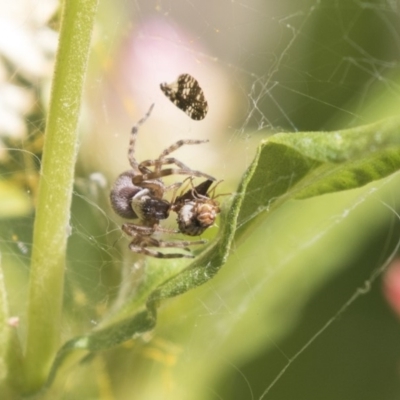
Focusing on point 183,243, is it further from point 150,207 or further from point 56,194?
point 56,194

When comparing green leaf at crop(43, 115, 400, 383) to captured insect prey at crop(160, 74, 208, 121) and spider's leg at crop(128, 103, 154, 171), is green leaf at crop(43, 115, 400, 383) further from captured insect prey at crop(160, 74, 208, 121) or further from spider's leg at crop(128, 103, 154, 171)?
spider's leg at crop(128, 103, 154, 171)

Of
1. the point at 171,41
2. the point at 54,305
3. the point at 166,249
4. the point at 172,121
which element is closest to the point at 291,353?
the point at 166,249

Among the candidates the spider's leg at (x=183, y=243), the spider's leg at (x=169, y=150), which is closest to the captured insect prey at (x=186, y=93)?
the spider's leg at (x=169, y=150)

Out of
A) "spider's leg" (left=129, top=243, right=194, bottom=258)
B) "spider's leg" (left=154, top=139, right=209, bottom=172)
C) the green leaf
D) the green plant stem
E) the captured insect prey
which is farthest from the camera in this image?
"spider's leg" (left=154, top=139, right=209, bottom=172)

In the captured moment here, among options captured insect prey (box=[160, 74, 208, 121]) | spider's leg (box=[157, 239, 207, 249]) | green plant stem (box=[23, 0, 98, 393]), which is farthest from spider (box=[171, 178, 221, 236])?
green plant stem (box=[23, 0, 98, 393])

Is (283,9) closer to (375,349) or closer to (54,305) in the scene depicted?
(375,349)

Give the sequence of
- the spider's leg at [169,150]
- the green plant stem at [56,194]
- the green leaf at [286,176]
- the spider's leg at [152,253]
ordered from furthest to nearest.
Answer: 1. the spider's leg at [169,150]
2. the spider's leg at [152,253]
3. the green plant stem at [56,194]
4. the green leaf at [286,176]

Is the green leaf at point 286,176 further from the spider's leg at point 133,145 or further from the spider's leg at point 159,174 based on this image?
the spider's leg at point 133,145
